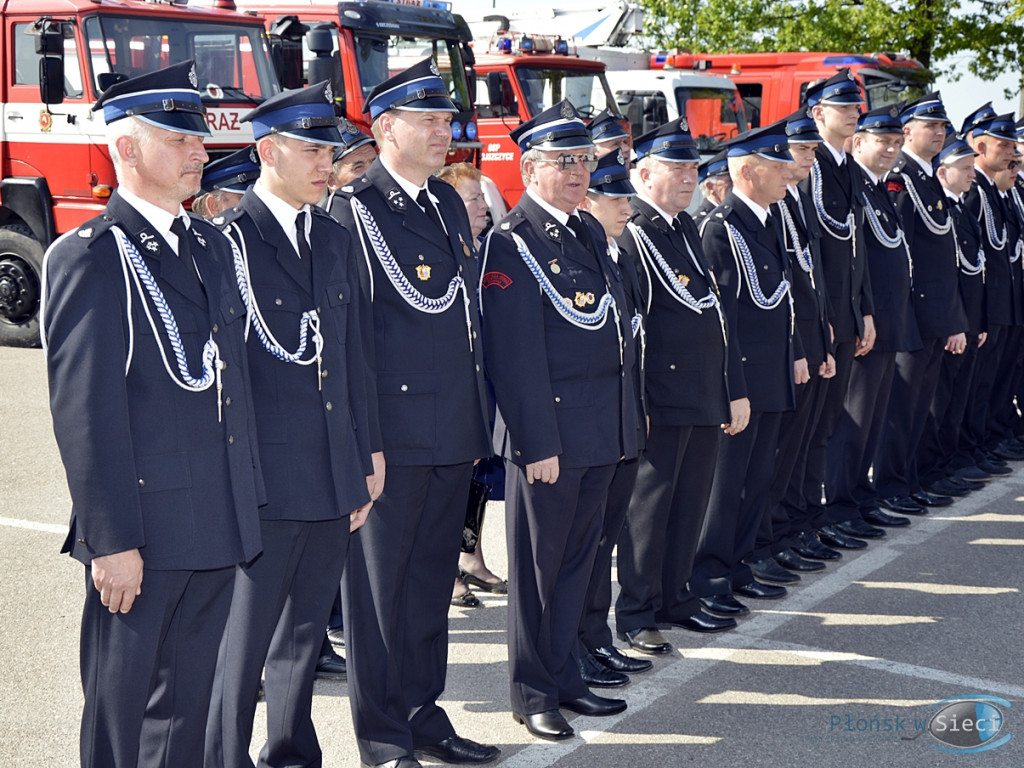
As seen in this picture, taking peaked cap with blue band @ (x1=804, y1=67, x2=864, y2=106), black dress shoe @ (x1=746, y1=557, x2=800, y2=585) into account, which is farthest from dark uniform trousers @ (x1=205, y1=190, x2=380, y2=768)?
peaked cap with blue band @ (x1=804, y1=67, x2=864, y2=106)

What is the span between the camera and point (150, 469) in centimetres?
301

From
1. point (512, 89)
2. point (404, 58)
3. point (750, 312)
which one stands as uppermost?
point (404, 58)

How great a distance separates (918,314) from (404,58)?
778 centimetres

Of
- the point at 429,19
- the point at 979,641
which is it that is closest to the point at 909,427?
the point at 979,641

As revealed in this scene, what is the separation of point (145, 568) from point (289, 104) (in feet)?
4.44

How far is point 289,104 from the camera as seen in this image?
355cm

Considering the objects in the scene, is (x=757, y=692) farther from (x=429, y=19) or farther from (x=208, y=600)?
(x=429, y=19)

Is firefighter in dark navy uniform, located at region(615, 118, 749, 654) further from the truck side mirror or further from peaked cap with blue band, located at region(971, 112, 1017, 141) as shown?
the truck side mirror

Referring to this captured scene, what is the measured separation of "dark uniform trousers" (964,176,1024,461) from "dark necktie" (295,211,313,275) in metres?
5.50

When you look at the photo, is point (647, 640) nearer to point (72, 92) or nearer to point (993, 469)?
point (993, 469)

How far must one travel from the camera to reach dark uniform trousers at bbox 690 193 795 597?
5.54m

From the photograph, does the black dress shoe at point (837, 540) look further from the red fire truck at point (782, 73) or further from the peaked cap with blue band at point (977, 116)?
the red fire truck at point (782, 73)

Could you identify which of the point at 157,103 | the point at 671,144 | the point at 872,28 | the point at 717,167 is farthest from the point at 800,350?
the point at 872,28

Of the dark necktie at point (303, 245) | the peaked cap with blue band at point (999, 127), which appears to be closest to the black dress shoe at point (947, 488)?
the peaked cap with blue band at point (999, 127)
